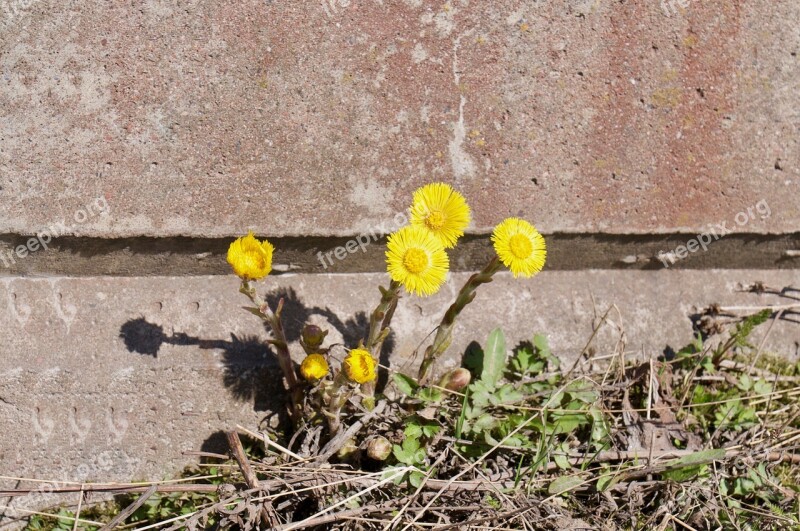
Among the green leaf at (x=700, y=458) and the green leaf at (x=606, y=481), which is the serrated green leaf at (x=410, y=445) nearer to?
the green leaf at (x=606, y=481)

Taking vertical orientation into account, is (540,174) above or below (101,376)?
above

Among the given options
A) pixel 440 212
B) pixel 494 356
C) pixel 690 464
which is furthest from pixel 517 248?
pixel 690 464

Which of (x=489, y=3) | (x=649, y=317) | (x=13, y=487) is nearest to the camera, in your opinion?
(x=13, y=487)

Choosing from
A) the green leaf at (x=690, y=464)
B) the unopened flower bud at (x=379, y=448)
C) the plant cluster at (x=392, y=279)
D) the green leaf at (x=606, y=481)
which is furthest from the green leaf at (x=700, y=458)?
the unopened flower bud at (x=379, y=448)

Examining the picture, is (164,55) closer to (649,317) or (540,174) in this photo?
(540,174)

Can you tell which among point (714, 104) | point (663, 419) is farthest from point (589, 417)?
point (714, 104)

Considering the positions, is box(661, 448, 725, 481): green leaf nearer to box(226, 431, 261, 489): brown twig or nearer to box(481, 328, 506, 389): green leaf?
box(481, 328, 506, 389): green leaf

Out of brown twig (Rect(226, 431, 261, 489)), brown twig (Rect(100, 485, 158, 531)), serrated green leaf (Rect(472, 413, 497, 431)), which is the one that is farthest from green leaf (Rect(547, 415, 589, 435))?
brown twig (Rect(100, 485, 158, 531))

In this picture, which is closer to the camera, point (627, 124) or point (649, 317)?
point (627, 124)
